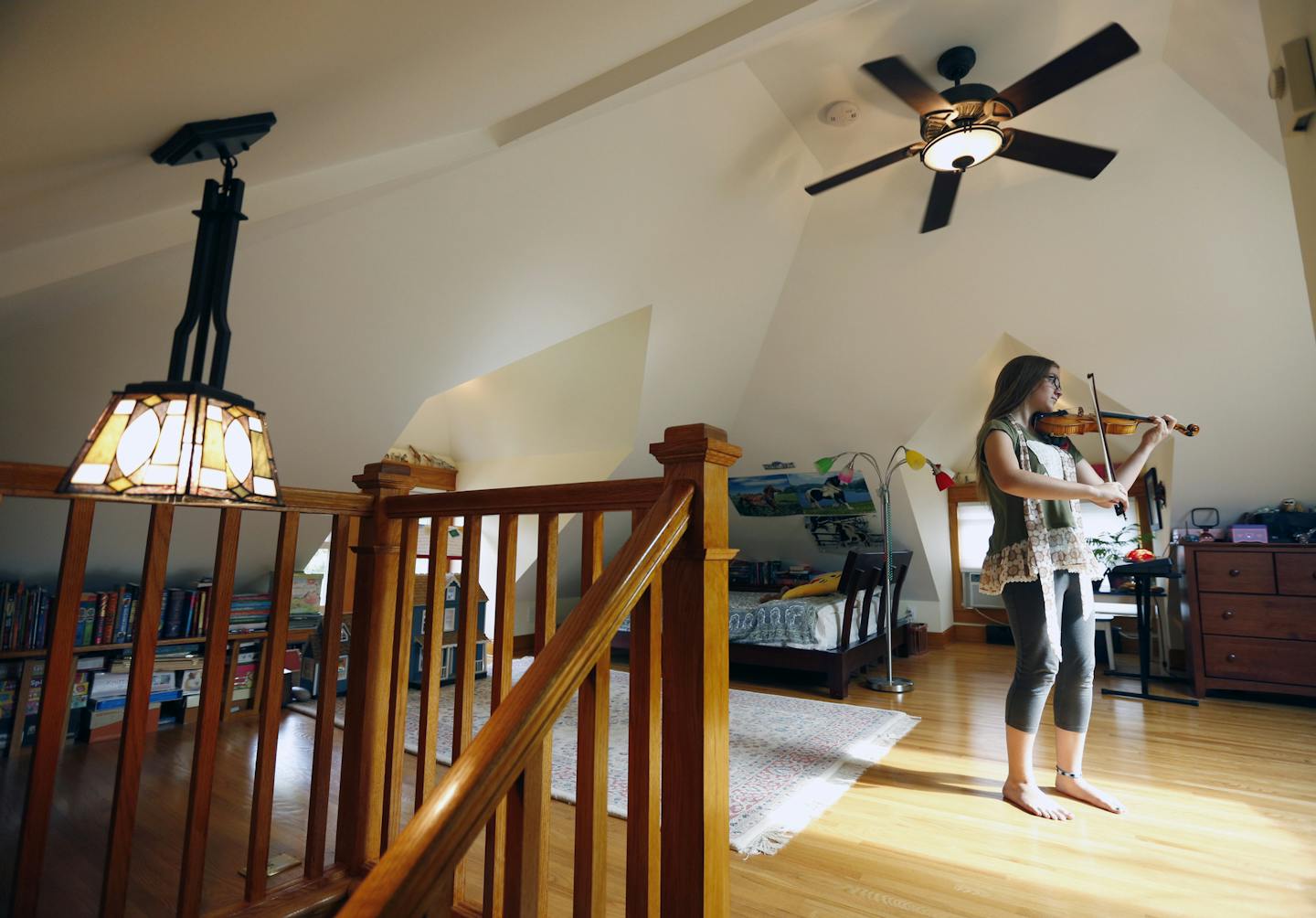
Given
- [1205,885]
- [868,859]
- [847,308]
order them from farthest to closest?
[847,308] < [868,859] < [1205,885]

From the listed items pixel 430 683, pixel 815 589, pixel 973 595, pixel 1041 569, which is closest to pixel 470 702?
pixel 430 683

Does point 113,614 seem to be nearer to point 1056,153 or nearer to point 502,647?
point 502,647

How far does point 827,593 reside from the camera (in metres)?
4.99

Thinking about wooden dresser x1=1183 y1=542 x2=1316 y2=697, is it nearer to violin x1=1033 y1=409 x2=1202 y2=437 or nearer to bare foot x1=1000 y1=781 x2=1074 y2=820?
violin x1=1033 y1=409 x2=1202 y2=437

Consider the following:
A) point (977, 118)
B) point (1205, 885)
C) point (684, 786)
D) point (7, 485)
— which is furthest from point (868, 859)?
point (977, 118)

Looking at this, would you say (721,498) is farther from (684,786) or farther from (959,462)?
(959,462)

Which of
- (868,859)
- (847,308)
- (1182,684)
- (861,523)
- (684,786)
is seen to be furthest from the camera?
(861,523)

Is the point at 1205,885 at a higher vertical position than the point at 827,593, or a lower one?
lower

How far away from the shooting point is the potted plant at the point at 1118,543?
4.98 metres

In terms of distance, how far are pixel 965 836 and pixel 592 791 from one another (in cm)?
159

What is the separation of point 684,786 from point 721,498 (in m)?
0.45

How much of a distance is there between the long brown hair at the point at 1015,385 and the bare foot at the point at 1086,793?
1078mm

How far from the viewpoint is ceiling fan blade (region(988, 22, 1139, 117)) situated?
2.12 metres

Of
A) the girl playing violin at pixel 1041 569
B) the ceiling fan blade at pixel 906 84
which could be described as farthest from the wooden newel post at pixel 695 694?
the ceiling fan blade at pixel 906 84
